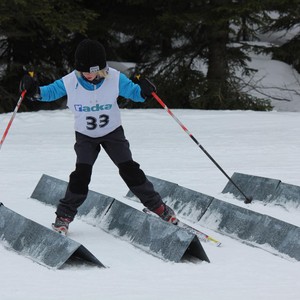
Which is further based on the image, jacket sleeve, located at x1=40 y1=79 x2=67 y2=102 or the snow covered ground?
jacket sleeve, located at x1=40 y1=79 x2=67 y2=102

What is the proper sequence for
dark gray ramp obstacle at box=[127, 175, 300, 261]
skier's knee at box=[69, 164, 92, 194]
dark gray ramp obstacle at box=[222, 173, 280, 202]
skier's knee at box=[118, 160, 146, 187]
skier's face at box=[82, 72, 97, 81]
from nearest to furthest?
dark gray ramp obstacle at box=[127, 175, 300, 261] → skier's face at box=[82, 72, 97, 81] → skier's knee at box=[69, 164, 92, 194] → skier's knee at box=[118, 160, 146, 187] → dark gray ramp obstacle at box=[222, 173, 280, 202]

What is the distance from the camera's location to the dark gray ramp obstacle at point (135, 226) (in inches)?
177

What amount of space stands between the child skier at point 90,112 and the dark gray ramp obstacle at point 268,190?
1.59m

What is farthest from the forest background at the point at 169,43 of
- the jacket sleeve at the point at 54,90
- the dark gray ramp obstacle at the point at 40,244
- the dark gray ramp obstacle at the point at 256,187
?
the dark gray ramp obstacle at the point at 40,244

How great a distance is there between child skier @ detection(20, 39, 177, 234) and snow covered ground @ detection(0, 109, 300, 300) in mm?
366

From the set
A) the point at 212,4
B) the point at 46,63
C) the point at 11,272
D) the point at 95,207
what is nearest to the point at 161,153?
the point at 95,207

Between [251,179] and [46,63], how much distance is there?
1063 cm

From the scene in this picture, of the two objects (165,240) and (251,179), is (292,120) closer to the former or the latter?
(251,179)

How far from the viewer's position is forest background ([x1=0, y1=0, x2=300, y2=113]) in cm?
1400

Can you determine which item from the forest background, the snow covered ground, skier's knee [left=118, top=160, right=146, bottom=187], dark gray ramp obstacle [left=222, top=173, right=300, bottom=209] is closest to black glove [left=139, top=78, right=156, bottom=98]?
skier's knee [left=118, top=160, right=146, bottom=187]

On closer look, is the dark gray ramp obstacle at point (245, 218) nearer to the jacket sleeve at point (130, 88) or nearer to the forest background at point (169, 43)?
the jacket sleeve at point (130, 88)

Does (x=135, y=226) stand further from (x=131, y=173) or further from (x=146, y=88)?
(x=146, y=88)

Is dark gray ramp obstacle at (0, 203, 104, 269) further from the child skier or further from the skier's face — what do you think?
the skier's face

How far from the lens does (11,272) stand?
13.6 feet
